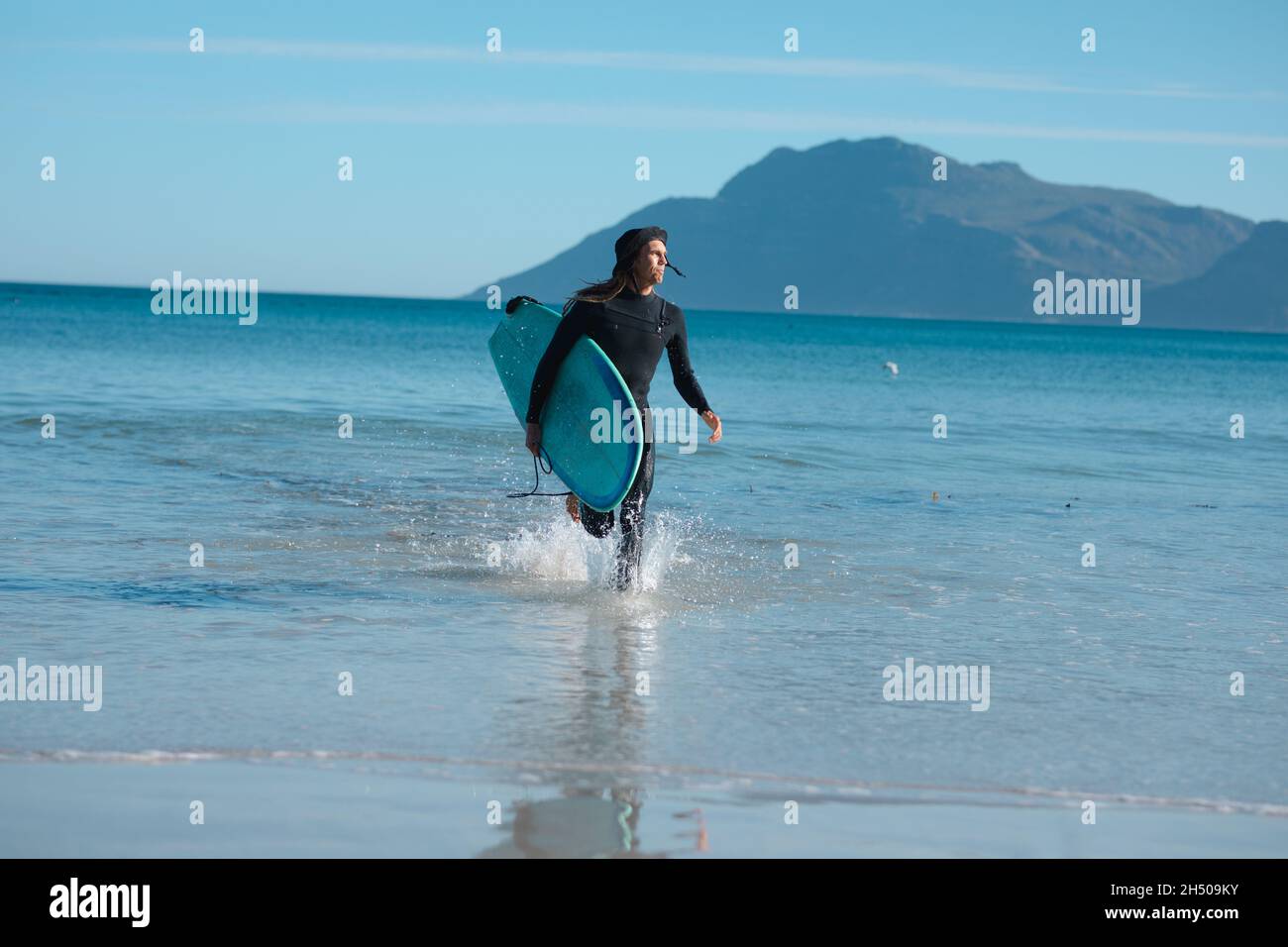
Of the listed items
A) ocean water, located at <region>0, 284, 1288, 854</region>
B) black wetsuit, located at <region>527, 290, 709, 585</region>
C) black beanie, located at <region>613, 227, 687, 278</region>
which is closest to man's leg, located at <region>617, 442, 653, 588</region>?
black wetsuit, located at <region>527, 290, 709, 585</region>

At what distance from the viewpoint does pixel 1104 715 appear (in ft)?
17.7

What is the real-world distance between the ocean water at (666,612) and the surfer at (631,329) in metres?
0.90

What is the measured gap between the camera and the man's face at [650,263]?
6781 millimetres

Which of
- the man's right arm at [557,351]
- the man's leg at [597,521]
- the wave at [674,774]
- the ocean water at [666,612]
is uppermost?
the man's right arm at [557,351]

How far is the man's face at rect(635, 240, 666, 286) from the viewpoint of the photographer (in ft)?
22.2

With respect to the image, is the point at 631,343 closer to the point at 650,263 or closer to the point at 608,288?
the point at 608,288

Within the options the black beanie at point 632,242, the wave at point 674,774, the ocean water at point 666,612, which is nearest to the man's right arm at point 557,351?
the black beanie at point 632,242

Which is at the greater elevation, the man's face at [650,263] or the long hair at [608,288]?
the man's face at [650,263]

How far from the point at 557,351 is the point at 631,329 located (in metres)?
0.39

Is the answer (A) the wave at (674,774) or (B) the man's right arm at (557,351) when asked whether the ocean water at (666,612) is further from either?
(B) the man's right arm at (557,351)

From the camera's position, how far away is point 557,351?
6961mm

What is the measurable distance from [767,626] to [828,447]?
11.2m

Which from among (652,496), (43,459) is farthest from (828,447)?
(43,459)
